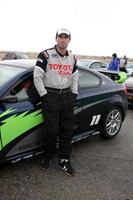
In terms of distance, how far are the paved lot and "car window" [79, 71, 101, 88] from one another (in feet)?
3.59

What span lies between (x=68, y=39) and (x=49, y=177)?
73.8 inches

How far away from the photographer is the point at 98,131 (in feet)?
17.3

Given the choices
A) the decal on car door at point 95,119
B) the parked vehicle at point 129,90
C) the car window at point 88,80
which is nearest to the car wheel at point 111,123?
the decal on car door at point 95,119

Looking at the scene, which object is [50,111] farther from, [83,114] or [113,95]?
[113,95]

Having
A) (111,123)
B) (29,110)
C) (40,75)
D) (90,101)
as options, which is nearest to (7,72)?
(40,75)

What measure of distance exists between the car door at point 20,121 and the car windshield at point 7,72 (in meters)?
0.16

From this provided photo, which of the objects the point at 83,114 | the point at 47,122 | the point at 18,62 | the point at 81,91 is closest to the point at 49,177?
the point at 47,122

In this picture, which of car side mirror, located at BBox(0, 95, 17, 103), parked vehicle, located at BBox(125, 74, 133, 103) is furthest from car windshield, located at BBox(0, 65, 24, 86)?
parked vehicle, located at BBox(125, 74, 133, 103)

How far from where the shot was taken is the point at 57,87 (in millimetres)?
3963

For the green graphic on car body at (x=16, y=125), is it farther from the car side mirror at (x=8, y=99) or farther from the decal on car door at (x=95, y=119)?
the decal on car door at (x=95, y=119)

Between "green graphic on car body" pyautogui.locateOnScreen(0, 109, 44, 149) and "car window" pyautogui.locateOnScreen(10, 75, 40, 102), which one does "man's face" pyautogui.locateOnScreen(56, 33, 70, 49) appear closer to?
"car window" pyautogui.locateOnScreen(10, 75, 40, 102)

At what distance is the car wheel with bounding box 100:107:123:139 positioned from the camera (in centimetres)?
534

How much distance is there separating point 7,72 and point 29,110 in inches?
27.5

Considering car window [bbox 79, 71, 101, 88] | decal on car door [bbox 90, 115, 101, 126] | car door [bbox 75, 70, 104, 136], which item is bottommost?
decal on car door [bbox 90, 115, 101, 126]
